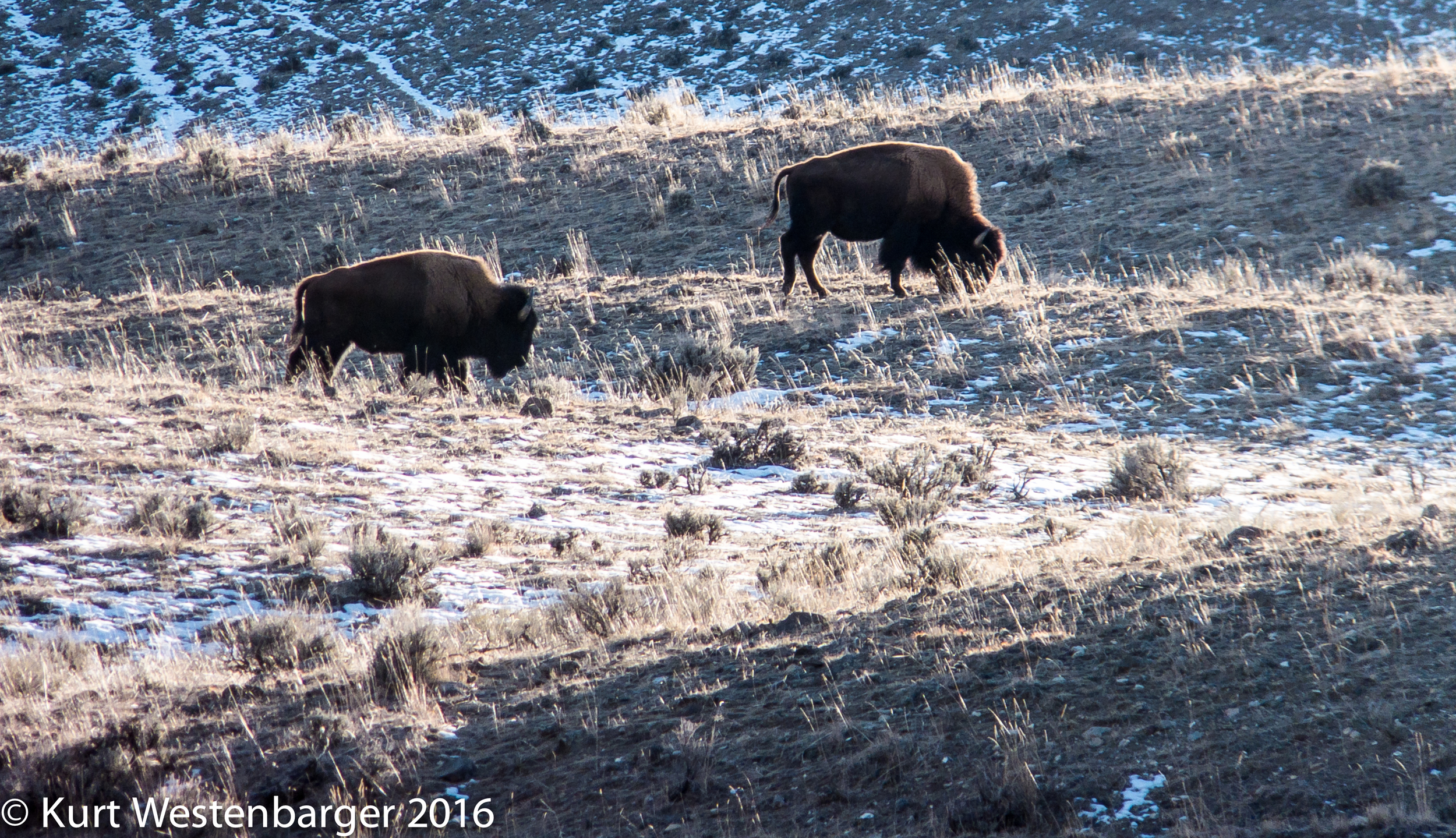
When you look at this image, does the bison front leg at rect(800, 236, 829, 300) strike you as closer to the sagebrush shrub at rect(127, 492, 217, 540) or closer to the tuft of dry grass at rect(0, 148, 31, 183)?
the sagebrush shrub at rect(127, 492, 217, 540)

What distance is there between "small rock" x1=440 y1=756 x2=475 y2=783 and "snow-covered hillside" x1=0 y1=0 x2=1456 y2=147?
3076 centimetres

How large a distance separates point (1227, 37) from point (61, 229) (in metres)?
33.4

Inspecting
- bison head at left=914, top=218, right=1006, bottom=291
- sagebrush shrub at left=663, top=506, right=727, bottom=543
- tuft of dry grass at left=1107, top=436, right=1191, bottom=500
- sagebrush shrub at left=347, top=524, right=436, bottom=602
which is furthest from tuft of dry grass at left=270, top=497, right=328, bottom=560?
bison head at left=914, top=218, right=1006, bottom=291

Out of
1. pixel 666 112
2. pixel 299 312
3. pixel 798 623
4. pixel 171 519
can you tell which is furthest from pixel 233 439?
pixel 666 112

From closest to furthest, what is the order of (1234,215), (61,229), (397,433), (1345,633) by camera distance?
(1345,633)
(397,433)
(1234,215)
(61,229)

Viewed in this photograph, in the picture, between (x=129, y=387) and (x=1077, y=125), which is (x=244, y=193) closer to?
(x=129, y=387)

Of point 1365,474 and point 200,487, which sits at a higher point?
point 200,487

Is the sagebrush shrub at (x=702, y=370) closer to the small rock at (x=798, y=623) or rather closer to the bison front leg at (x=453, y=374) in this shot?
the bison front leg at (x=453, y=374)

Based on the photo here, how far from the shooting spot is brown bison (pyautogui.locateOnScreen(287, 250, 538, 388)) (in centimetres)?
969

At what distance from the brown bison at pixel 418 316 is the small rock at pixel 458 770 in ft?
22.2

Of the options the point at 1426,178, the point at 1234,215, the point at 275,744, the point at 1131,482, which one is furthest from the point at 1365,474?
the point at 1426,178

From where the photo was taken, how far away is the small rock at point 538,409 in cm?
951

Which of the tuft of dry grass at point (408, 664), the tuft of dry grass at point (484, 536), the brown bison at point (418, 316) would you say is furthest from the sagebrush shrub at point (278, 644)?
the brown bison at point (418, 316)

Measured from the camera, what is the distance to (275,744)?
391 cm
